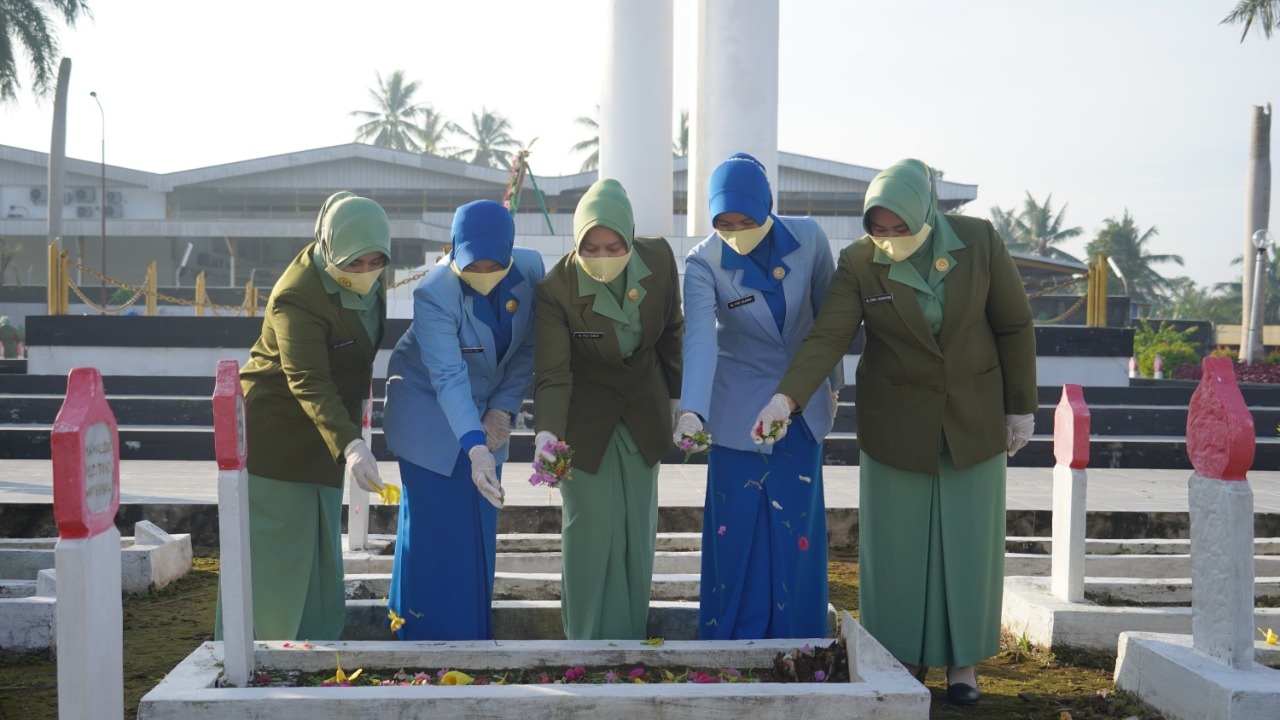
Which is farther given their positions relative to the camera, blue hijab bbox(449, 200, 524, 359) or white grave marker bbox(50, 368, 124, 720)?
blue hijab bbox(449, 200, 524, 359)

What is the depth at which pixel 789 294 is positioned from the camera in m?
3.94

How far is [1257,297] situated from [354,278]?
71.6ft

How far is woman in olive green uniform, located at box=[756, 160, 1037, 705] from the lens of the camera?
3768mm

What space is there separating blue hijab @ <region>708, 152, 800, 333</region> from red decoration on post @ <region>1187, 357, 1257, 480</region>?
4.48ft

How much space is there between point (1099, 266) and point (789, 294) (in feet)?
37.4

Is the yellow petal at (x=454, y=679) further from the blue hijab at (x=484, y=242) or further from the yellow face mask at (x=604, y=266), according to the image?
the yellow face mask at (x=604, y=266)

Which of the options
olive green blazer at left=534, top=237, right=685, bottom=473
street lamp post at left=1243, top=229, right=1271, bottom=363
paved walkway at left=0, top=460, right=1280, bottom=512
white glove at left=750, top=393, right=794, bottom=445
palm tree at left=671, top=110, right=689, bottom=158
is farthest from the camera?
palm tree at left=671, top=110, right=689, bottom=158

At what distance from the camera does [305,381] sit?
12.4 feet

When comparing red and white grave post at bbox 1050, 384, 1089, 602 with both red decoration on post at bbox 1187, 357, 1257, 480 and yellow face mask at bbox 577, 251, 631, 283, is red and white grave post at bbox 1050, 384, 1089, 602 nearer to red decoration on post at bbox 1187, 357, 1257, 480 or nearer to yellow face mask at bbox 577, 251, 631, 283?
red decoration on post at bbox 1187, 357, 1257, 480

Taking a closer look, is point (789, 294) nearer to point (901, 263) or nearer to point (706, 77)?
point (901, 263)

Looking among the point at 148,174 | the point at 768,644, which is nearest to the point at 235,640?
the point at 768,644

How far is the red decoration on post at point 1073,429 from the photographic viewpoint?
4531 millimetres

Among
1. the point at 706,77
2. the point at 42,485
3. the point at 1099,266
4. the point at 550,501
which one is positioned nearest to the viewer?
the point at 550,501

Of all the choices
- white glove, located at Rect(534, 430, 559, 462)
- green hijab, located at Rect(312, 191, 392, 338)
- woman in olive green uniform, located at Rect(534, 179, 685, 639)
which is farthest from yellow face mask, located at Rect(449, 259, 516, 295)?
white glove, located at Rect(534, 430, 559, 462)
